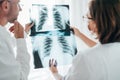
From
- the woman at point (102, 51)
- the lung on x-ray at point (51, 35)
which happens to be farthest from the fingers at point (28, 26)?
the woman at point (102, 51)

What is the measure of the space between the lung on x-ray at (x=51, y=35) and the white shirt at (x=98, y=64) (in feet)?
1.68

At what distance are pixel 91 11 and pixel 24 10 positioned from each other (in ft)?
1.87

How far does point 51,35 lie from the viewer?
151 centimetres

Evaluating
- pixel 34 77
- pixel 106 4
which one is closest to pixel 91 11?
pixel 106 4

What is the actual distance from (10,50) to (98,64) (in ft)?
1.29

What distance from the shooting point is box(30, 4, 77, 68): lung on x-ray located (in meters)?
1.45

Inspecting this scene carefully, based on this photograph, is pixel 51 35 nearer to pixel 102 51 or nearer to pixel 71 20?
pixel 71 20

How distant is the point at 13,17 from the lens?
1.06 metres

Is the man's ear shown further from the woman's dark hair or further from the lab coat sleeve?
the woman's dark hair

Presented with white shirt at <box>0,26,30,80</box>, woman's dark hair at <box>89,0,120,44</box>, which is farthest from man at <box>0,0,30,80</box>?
woman's dark hair at <box>89,0,120,44</box>

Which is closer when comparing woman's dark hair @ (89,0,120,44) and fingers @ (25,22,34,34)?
woman's dark hair @ (89,0,120,44)

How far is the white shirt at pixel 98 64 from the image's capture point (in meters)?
0.96

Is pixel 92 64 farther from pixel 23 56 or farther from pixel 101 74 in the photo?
pixel 23 56

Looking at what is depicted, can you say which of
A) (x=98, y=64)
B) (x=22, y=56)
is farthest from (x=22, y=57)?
(x=98, y=64)
